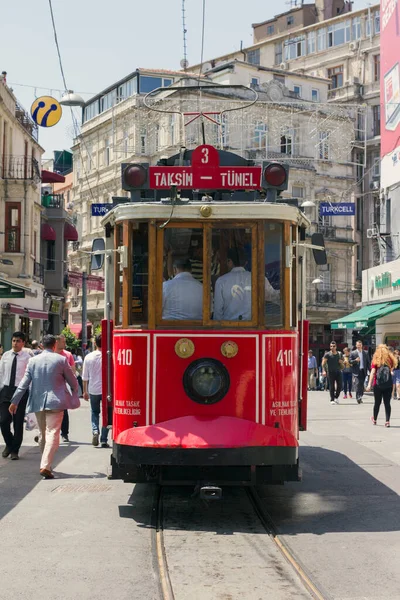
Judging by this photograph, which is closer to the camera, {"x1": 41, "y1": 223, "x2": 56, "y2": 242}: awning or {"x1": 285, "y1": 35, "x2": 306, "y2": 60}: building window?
{"x1": 41, "y1": 223, "x2": 56, "y2": 242}: awning

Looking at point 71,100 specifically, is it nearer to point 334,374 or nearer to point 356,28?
point 334,374

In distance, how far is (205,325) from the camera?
28.9 ft

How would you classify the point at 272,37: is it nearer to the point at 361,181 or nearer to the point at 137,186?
the point at 361,181

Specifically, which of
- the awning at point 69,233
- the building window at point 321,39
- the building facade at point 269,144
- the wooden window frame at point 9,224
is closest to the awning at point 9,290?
the wooden window frame at point 9,224

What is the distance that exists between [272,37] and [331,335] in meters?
24.7

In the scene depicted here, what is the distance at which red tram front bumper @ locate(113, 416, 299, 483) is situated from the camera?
8.35 metres

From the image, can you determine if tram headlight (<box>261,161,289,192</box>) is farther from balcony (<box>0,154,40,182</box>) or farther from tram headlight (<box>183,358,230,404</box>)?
balcony (<box>0,154,40,182</box>)

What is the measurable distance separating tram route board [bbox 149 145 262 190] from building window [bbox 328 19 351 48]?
5940 cm

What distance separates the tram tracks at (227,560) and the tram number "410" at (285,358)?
1.45 m

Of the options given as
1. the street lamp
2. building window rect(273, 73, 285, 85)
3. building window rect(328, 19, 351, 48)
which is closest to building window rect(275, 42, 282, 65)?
building window rect(328, 19, 351, 48)

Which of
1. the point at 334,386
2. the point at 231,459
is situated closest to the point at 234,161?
the point at 231,459

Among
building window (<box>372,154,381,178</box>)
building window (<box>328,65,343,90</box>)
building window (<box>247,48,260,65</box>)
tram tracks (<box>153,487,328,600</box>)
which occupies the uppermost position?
building window (<box>247,48,260,65</box>)

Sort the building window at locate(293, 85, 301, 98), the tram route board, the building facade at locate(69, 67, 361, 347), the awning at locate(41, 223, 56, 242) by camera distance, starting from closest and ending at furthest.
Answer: the tram route board, the awning at locate(41, 223, 56, 242), the building facade at locate(69, 67, 361, 347), the building window at locate(293, 85, 301, 98)

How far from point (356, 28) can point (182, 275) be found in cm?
5959
